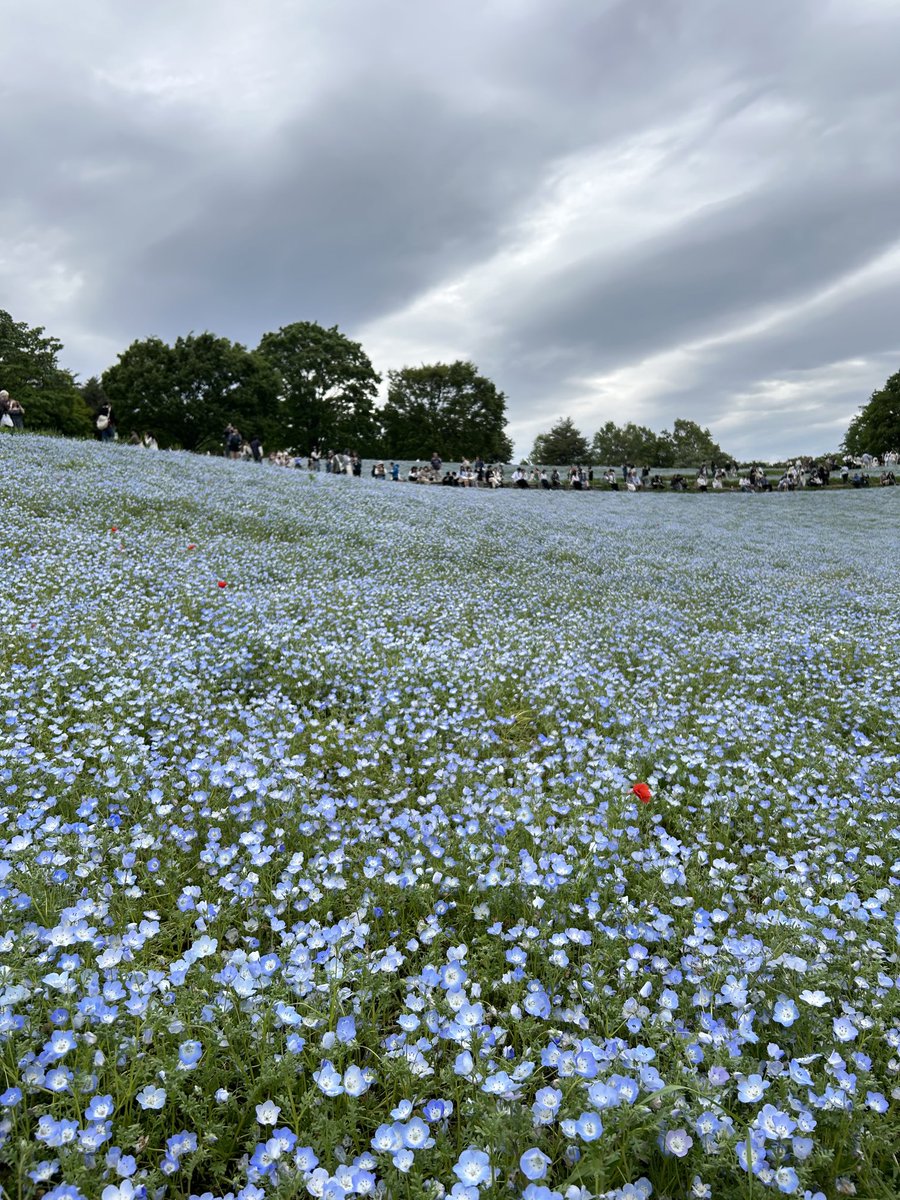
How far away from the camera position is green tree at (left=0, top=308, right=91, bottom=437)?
52.0 m

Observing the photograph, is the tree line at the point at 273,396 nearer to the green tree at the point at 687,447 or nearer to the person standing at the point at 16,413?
the person standing at the point at 16,413

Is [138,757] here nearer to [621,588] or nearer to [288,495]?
[621,588]

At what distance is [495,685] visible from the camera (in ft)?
21.2

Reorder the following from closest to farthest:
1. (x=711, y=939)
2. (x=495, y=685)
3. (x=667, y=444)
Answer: (x=711, y=939), (x=495, y=685), (x=667, y=444)

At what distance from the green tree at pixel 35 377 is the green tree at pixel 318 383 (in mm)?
18450

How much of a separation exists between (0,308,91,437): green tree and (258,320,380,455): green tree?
60.5 ft

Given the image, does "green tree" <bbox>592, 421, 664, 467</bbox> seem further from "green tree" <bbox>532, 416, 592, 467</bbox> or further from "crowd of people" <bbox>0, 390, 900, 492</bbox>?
"crowd of people" <bbox>0, 390, 900, 492</bbox>

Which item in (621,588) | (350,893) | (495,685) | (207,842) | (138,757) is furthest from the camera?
(621,588)

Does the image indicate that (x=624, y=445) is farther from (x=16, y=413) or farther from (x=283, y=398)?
(x=16, y=413)

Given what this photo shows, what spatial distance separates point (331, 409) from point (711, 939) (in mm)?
63696

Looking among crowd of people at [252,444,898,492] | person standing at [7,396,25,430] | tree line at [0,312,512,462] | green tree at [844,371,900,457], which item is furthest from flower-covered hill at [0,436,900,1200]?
green tree at [844,371,900,457]

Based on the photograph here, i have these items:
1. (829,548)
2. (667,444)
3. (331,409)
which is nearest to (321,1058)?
(829,548)

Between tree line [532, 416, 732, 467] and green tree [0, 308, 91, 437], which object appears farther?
tree line [532, 416, 732, 467]

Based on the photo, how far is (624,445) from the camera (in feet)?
378
